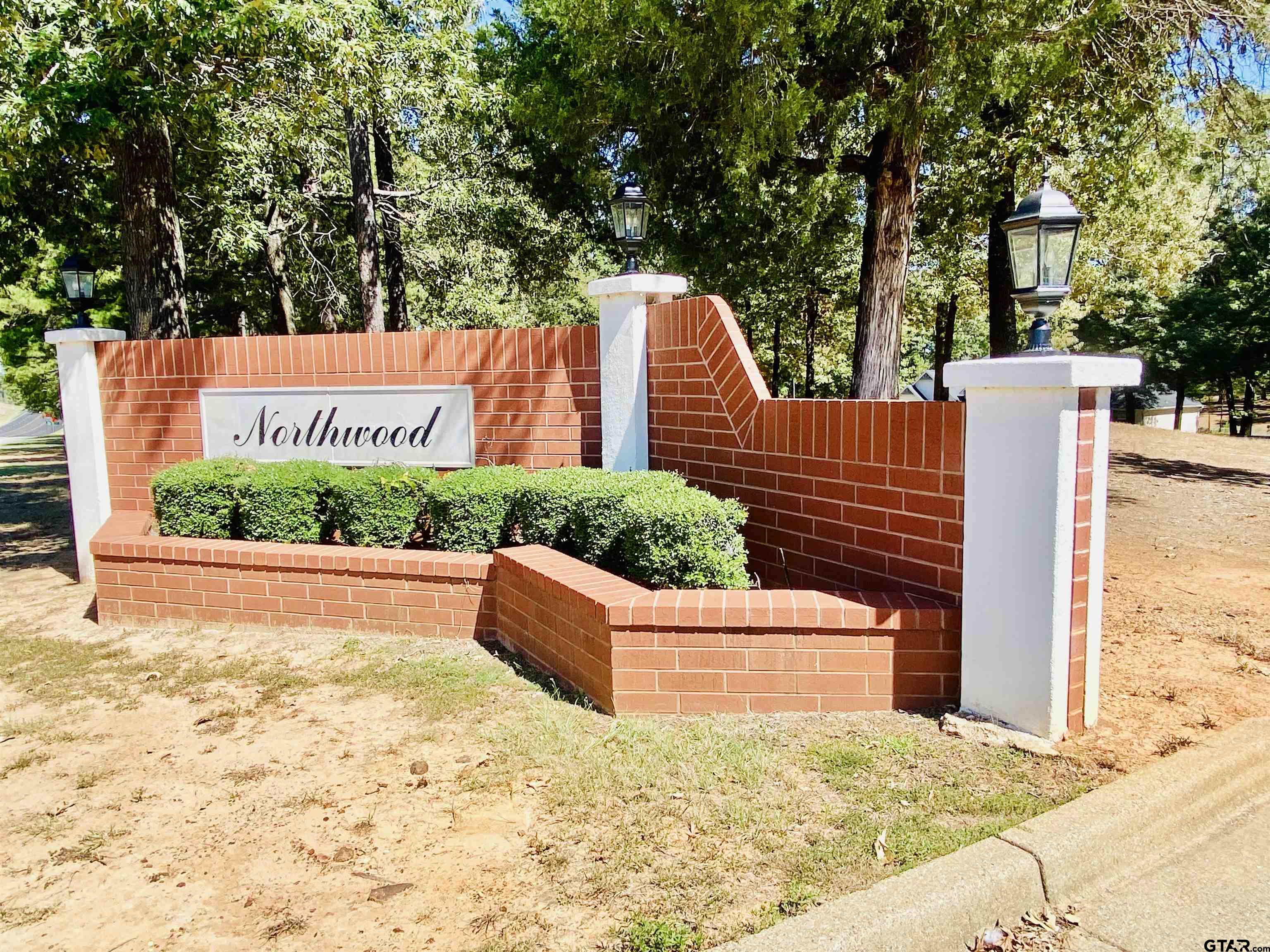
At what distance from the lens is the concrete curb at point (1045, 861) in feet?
8.00

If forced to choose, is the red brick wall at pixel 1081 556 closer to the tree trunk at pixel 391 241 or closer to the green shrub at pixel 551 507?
the green shrub at pixel 551 507

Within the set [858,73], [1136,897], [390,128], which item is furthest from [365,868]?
[390,128]

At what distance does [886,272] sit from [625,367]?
15.1 feet

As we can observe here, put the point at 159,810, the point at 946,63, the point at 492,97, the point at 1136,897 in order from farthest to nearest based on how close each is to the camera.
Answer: the point at 492,97
the point at 946,63
the point at 159,810
the point at 1136,897

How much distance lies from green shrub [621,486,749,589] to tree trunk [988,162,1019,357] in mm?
8864

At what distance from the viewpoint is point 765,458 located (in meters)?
5.17

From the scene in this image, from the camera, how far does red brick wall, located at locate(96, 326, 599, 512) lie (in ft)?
20.5

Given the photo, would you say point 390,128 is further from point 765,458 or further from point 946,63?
point 765,458

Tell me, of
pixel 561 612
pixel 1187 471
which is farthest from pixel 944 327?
pixel 561 612

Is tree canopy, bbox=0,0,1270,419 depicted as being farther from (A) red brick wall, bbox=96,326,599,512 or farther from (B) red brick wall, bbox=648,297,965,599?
(B) red brick wall, bbox=648,297,965,599

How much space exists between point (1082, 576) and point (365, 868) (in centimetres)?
292

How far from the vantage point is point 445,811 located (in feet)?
10.7

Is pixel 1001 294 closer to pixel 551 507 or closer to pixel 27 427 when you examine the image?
pixel 551 507

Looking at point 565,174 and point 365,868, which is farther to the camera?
point 565,174
